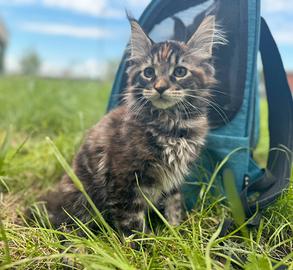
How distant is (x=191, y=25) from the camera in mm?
1545

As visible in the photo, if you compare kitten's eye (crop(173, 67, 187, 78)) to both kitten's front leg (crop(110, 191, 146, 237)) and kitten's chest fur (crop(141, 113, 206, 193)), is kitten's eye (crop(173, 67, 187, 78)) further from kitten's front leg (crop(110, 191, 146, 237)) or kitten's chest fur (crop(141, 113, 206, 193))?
kitten's front leg (crop(110, 191, 146, 237))

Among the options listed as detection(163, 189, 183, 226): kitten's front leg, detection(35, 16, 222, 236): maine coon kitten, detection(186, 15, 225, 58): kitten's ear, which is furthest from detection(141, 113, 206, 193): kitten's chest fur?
detection(186, 15, 225, 58): kitten's ear

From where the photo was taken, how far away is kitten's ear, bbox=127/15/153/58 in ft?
4.65

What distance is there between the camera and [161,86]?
1342 millimetres

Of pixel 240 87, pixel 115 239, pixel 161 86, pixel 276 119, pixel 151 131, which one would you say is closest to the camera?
pixel 115 239

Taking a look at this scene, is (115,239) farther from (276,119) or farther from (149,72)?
(276,119)

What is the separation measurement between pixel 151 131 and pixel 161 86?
0.66ft

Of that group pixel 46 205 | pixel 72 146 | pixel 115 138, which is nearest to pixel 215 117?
pixel 115 138

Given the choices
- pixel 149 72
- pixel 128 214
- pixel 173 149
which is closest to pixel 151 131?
pixel 173 149

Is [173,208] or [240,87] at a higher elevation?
[240,87]

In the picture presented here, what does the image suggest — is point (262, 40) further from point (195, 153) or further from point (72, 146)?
point (72, 146)

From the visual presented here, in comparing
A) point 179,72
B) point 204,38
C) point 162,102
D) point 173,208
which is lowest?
point 173,208

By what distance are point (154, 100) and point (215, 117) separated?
14.5 inches

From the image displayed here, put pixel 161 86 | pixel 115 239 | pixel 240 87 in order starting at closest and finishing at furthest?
pixel 115 239
pixel 161 86
pixel 240 87
